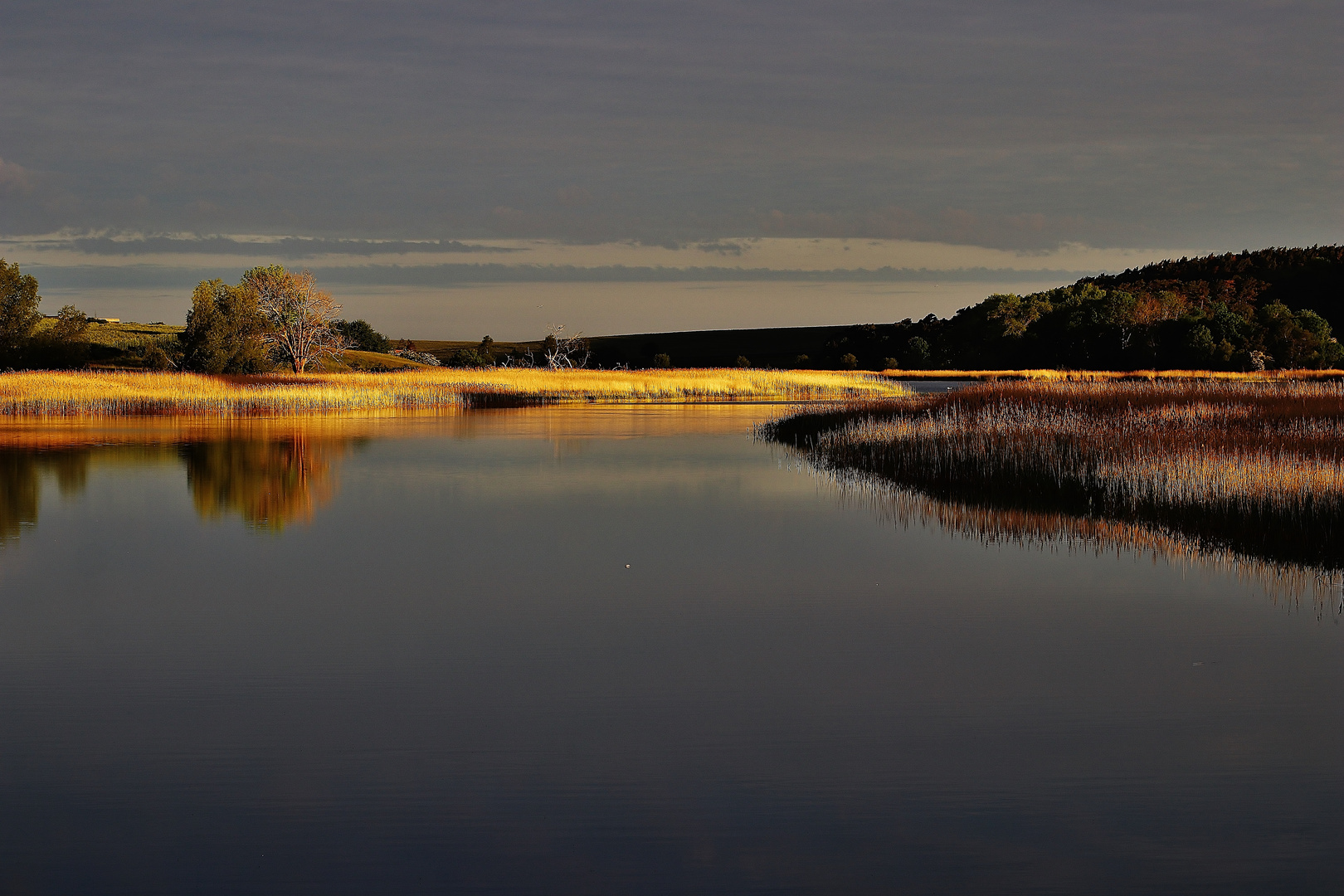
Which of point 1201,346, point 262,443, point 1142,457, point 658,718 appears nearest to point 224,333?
point 262,443

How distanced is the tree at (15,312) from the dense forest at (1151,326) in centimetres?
6866

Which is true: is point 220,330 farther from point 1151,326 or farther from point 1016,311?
point 1016,311

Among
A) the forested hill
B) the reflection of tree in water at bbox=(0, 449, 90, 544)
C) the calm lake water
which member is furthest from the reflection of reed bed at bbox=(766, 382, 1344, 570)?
the forested hill

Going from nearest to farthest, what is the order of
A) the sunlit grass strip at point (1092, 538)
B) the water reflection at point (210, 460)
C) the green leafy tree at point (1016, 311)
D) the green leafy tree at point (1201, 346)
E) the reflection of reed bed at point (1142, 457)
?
the sunlit grass strip at point (1092, 538), the reflection of reed bed at point (1142, 457), the water reflection at point (210, 460), the green leafy tree at point (1201, 346), the green leafy tree at point (1016, 311)

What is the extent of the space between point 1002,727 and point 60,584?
32.5ft

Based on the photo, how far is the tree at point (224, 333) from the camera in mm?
67438

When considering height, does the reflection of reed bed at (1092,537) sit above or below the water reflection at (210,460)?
above

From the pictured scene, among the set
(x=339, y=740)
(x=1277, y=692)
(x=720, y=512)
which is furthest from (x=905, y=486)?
(x=339, y=740)

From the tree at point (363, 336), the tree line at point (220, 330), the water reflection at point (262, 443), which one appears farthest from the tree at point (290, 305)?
the tree at point (363, 336)

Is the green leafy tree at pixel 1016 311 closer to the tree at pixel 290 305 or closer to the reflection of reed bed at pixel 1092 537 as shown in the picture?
the tree at pixel 290 305

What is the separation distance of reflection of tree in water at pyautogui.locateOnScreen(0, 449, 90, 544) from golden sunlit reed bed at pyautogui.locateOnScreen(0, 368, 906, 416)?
1827 centimetres

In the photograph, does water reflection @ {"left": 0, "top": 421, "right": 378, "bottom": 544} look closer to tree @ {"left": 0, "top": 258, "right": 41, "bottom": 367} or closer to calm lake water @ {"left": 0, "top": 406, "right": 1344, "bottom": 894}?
calm lake water @ {"left": 0, "top": 406, "right": 1344, "bottom": 894}

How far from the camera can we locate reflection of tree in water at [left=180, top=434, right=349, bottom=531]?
61.8ft

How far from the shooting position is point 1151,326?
99.0 m
